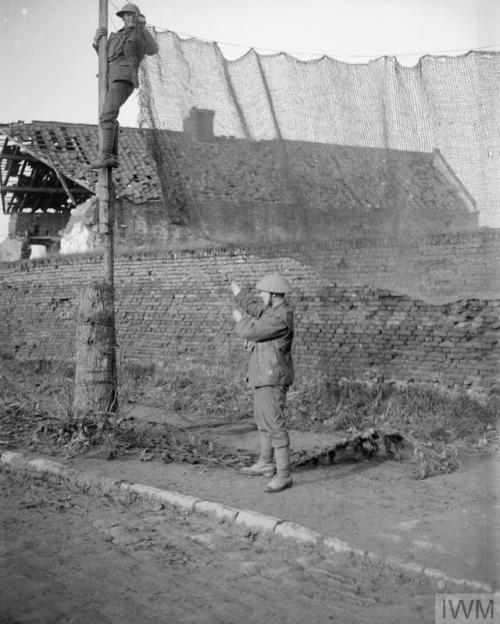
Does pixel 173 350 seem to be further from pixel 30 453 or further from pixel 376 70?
pixel 376 70

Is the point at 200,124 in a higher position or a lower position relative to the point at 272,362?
higher

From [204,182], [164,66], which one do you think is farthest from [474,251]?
[164,66]

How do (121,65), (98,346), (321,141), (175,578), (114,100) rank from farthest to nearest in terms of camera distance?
(98,346) → (114,100) → (121,65) → (321,141) → (175,578)

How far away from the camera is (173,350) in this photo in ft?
38.0

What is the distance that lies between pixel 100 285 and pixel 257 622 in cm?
472

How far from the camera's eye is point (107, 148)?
6.99 m

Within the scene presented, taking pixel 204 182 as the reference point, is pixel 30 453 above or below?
below

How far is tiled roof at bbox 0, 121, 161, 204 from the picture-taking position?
1791 cm

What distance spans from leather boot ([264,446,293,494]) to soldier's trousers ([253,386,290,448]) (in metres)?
0.06

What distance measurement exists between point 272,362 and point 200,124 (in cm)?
253

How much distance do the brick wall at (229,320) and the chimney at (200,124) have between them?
12.7 ft

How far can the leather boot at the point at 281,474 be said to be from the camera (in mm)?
5154

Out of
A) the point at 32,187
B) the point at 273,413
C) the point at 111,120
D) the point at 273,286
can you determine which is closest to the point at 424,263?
the point at 273,286

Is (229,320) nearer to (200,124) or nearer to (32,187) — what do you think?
(200,124)
